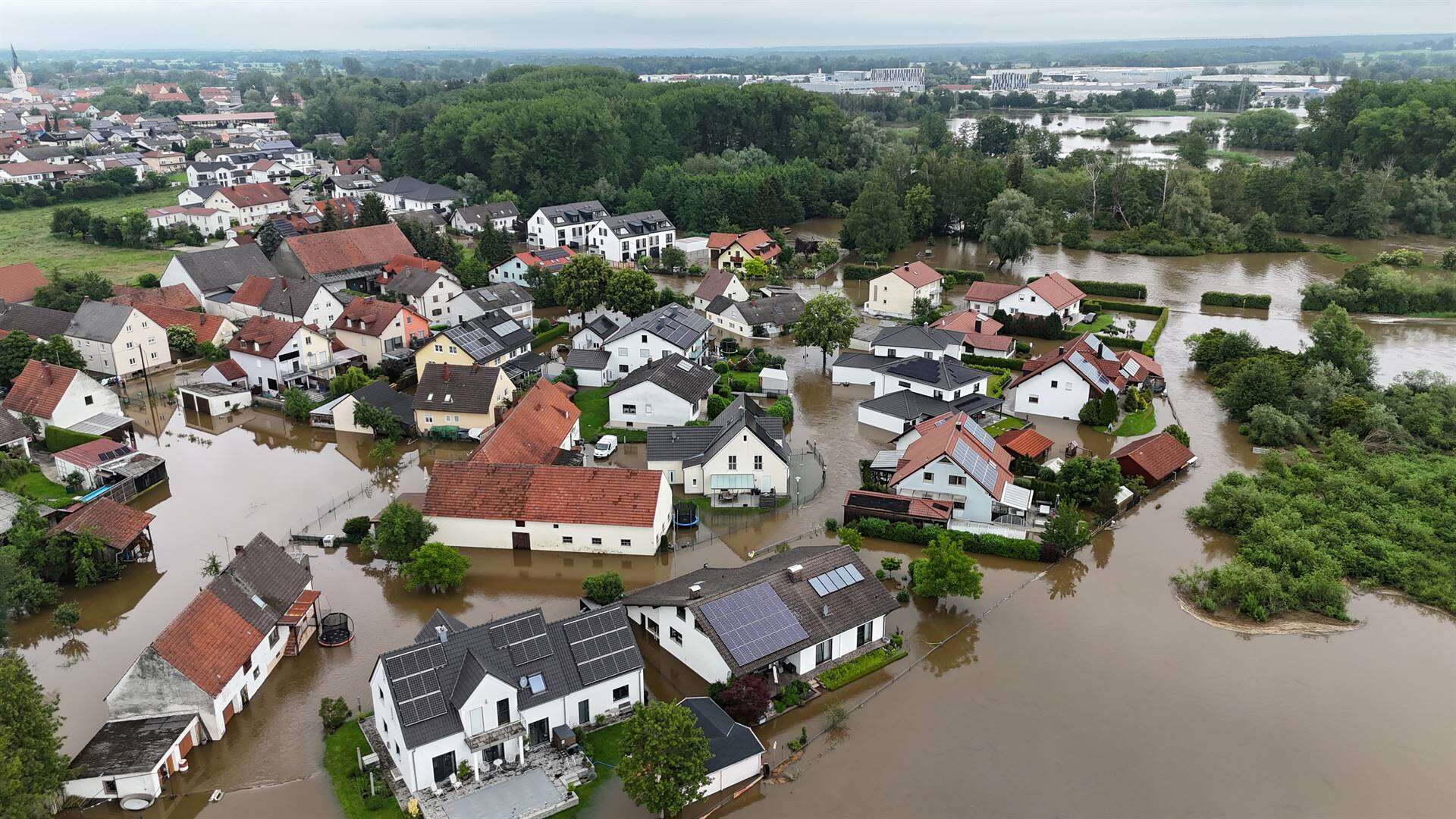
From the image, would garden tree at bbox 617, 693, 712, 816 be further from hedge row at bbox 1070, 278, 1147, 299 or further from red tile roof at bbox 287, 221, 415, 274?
hedge row at bbox 1070, 278, 1147, 299

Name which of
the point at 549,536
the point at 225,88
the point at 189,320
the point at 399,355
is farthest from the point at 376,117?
the point at 225,88

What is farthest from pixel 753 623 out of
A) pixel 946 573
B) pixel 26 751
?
pixel 26 751

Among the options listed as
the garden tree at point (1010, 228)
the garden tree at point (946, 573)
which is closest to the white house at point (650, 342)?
the garden tree at point (946, 573)

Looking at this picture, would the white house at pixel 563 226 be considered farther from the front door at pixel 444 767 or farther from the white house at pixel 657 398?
the front door at pixel 444 767

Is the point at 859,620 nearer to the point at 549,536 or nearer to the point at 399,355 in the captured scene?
the point at 549,536

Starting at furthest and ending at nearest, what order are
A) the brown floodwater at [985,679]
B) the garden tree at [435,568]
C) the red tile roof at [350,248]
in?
1. the red tile roof at [350,248]
2. the garden tree at [435,568]
3. the brown floodwater at [985,679]

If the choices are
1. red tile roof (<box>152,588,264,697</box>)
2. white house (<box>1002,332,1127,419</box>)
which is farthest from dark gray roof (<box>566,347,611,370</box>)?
red tile roof (<box>152,588,264,697</box>)
